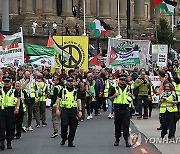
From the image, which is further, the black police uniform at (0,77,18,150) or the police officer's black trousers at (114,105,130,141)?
the police officer's black trousers at (114,105,130,141)

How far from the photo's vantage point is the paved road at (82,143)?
15656 mm

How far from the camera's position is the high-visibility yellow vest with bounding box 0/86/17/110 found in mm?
16172

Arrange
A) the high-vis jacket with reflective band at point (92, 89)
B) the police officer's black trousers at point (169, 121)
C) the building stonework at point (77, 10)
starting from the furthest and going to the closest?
the building stonework at point (77, 10)
the high-vis jacket with reflective band at point (92, 89)
the police officer's black trousers at point (169, 121)

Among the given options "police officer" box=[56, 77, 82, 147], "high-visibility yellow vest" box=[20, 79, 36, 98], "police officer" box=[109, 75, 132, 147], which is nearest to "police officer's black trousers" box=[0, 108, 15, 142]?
"police officer" box=[56, 77, 82, 147]

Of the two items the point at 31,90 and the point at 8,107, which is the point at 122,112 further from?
the point at 31,90

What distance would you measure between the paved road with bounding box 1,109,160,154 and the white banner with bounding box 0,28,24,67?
116 inches

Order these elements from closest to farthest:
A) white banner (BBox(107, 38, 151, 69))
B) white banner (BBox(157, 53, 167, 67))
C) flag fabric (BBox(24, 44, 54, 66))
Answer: flag fabric (BBox(24, 44, 54, 66)), white banner (BBox(107, 38, 151, 69)), white banner (BBox(157, 53, 167, 67))

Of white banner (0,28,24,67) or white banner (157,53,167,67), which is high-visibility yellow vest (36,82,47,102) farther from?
white banner (157,53,167,67)

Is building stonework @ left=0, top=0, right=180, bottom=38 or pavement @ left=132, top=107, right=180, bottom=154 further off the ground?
building stonework @ left=0, top=0, right=180, bottom=38

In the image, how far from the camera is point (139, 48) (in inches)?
1131

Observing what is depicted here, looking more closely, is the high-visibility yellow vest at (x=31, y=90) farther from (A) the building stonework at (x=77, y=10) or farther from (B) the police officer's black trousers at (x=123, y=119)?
(A) the building stonework at (x=77, y=10)

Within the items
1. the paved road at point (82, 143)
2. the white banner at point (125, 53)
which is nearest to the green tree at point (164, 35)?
the white banner at point (125, 53)

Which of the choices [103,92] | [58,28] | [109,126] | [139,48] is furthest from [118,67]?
[58,28]

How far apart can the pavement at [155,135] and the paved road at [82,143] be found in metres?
0.22
